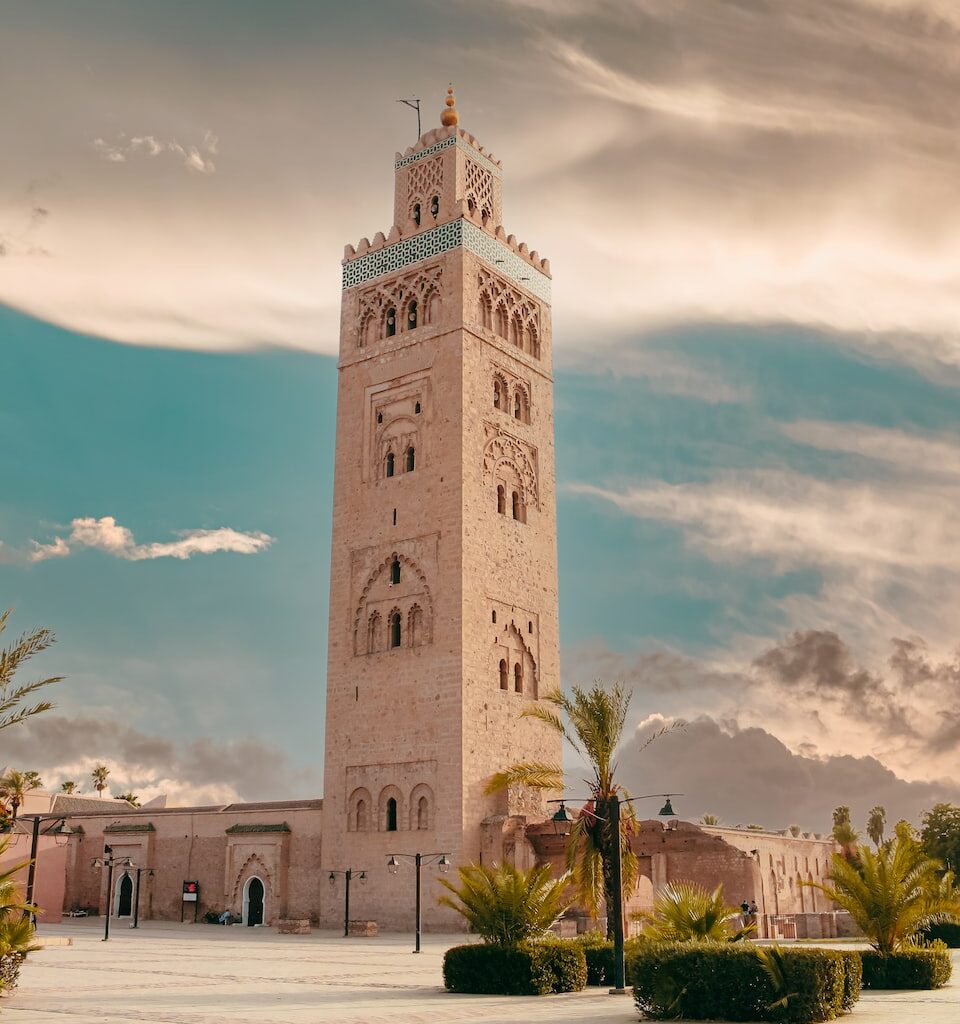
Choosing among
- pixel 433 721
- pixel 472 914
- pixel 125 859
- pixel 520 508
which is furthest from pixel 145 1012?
pixel 125 859

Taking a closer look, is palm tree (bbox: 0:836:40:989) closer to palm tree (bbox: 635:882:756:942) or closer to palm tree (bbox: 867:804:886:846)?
palm tree (bbox: 635:882:756:942)

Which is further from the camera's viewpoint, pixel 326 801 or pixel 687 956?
pixel 326 801

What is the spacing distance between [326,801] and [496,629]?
24.4ft

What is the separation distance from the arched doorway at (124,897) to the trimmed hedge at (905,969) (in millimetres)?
30306

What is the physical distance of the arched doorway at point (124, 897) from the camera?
3902 cm

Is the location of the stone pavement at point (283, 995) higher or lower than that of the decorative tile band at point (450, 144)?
lower

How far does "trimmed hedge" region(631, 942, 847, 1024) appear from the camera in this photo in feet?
37.1

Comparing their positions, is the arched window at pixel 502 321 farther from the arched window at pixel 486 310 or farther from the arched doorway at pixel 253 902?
the arched doorway at pixel 253 902

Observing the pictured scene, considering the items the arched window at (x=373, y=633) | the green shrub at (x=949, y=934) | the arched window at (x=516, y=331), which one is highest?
the arched window at (x=516, y=331)

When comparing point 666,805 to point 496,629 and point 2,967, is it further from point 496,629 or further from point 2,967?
point 496,629

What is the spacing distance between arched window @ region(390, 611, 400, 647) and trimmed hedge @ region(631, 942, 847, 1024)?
23122 millimetres

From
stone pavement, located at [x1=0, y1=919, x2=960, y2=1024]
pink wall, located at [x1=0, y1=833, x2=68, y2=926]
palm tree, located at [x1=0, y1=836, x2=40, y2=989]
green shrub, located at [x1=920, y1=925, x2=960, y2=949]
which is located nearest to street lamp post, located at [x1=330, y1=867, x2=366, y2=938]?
stone pavement, located at [x1=0, y1=919, x2=960, y2=1024]

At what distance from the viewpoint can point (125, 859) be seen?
38.4m

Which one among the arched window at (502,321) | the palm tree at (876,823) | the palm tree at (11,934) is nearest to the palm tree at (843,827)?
the palm tree at (876,823)
